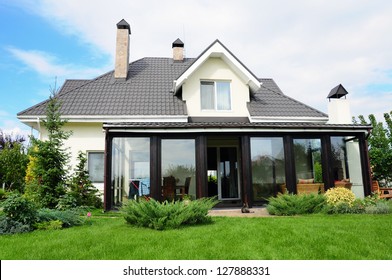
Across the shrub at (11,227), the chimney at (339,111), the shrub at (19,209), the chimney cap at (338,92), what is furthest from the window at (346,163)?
the shrub at (11,227)

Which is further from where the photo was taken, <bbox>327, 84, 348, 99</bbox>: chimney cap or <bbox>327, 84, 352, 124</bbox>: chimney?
<bbox>327, 84, 348, 99</bbox>: chimney cap

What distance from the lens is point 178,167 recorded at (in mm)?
11305

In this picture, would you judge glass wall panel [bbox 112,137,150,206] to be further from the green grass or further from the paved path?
the green grass

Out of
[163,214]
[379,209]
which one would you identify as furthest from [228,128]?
[379,209]

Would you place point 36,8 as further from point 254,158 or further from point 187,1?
point 254,158

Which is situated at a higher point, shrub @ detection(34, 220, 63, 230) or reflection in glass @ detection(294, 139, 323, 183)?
reflection in glass @ detection(294, 139, 323, 183)

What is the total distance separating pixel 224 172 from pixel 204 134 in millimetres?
2992

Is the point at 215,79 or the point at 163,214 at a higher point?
the point at 215,79

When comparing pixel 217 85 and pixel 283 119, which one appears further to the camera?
pixel 217 85

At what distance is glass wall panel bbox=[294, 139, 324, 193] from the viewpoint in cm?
1158

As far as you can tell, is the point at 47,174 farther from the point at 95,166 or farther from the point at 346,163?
the point at 346,163

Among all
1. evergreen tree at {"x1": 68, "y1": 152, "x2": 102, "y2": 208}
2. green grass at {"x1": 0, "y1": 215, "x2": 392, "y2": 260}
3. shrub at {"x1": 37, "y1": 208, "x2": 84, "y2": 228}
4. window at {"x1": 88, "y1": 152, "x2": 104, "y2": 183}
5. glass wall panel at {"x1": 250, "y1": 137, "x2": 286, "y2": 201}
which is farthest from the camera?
window at {"x1": 88, "y1": 152, "x2": 104, "y2": 183}

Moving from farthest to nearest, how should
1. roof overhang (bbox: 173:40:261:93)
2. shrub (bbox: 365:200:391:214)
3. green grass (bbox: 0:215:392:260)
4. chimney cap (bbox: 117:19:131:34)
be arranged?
chimney cap (bbox: 117:19:131:34) → roof overhang (bbox: 173:40:261:93) → shrub (bbox: 365:200:391:214) → green grass (bbox: 0:215:392:260)

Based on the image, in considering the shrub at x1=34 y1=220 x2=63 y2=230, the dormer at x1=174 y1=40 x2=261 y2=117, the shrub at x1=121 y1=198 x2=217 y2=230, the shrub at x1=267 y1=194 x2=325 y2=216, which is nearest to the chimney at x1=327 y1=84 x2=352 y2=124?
the dormer at x1=174 y1=40 x2=261 y2=117
